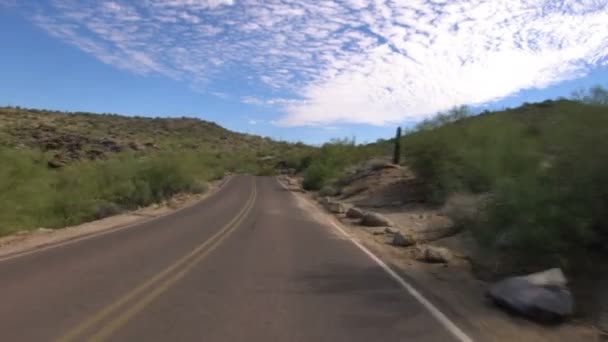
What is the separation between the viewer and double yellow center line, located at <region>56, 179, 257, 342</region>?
6.59m

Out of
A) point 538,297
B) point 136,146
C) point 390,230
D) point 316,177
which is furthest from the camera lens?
point 136,146

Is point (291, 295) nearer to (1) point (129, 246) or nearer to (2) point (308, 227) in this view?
(1) point (129, 246)

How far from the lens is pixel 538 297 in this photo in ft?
27.5

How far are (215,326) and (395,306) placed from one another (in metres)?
2.79

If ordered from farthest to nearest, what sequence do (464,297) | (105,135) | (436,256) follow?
(105,135)
(436,256)
(464,297)

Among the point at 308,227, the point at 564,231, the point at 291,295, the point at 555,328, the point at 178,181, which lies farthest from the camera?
the point at 178,181

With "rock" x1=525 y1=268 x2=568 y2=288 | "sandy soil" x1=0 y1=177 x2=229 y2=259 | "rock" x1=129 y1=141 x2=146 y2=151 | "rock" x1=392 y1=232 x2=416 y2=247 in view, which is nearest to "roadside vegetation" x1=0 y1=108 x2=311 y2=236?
"rock" x1=129 y1=141 x2=146 y2=151

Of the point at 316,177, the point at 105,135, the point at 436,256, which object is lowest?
the point at 436,256

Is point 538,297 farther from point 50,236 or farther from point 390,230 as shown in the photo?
point 50,236

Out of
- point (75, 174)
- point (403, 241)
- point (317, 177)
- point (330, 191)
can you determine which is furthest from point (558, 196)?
point (317, 177)

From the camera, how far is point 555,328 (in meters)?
7.92

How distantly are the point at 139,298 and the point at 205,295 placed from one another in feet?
3.16

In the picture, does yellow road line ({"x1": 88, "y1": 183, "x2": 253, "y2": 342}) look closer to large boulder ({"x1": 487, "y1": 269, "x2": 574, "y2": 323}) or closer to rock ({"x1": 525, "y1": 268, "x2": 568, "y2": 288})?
large boulder ({"x1": 487, "y1": 269, "x2": 574, "y2": 323})

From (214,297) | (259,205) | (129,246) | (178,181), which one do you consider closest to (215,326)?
(214,297)
